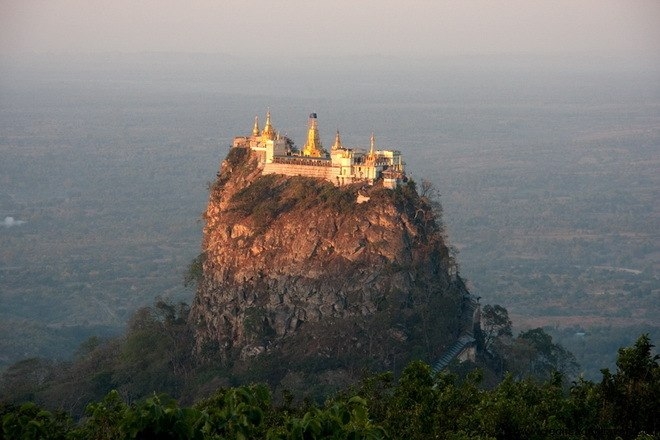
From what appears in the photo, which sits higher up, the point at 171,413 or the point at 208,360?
the point at 171,413

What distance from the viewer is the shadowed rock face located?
5231 cm

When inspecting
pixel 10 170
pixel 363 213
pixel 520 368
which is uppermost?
pixel 363 213

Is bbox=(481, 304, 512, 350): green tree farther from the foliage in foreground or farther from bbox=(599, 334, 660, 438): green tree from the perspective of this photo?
bbox=(599, 334, 660, 438): green tree

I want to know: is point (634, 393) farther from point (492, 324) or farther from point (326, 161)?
point (326, 161)

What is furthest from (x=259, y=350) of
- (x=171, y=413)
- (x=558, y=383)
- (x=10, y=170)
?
(x=10, y=170)

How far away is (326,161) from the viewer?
55406 mm

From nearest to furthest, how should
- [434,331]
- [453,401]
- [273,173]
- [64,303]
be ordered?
[453,401]
[434,331]
[273,173]
[64,303]

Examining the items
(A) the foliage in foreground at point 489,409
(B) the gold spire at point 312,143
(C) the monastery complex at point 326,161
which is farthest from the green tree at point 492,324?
(A) the foliage in foreground at point 489,409

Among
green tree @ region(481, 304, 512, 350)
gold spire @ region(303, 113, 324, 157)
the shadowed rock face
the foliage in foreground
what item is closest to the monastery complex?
gold spire @ region(303, 113, 324, 157)

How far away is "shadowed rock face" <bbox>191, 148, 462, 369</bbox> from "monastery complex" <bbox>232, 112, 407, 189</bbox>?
45cm

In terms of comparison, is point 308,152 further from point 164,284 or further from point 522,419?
point 164,284

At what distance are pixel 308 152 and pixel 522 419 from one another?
98.1 ft

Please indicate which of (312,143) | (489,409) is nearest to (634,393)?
(489,409)

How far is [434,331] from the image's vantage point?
5278cm
